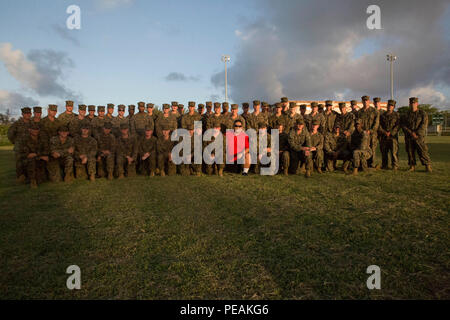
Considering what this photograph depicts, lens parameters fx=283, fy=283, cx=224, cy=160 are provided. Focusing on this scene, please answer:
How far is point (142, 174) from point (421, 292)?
8.40m

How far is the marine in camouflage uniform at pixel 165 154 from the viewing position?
9102 millimetres

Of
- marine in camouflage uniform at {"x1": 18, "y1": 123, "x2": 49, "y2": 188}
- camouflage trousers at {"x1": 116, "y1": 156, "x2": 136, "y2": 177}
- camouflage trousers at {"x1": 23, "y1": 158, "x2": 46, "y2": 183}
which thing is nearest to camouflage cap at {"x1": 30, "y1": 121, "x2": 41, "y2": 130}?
marine in camouflage uniform at {"x1": 18, "y1": 123, "x2": 49, "y2": 188}

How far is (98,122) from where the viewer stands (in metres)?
10.1

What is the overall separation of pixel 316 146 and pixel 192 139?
4.11 meters

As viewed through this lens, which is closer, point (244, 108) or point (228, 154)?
point (228, 154)

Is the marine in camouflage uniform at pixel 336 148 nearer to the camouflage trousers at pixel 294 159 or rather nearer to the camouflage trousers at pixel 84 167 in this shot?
the camouflage trousers at pixel 294 159

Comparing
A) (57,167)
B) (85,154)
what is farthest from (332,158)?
(57,167)

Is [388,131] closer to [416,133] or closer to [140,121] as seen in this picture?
[416,133]

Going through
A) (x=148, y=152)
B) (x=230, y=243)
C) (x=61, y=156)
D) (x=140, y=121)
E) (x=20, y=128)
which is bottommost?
(x=230, y=243)
